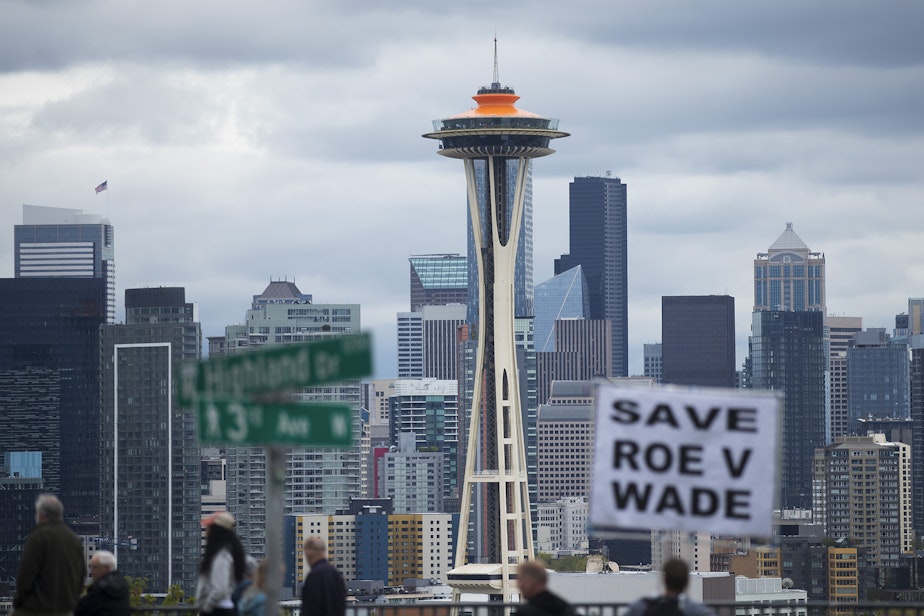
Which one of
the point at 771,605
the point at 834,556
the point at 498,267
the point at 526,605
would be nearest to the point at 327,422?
the point at 526,605

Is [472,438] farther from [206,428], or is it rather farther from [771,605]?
[206,428]

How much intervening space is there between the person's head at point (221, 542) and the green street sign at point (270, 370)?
6.43 m

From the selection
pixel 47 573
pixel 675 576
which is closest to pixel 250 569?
pixel 47 573

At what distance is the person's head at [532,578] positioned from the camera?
17.8 metres

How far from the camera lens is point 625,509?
59.7 feet

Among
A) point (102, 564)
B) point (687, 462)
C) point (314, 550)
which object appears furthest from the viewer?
point (102, 564)

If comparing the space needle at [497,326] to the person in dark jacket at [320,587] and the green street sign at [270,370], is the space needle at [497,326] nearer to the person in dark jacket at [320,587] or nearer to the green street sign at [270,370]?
the person in dark jacket at [320,587]

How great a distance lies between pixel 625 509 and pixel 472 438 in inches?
4322

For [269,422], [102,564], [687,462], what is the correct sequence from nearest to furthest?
[269,422] < [687,462] < [102,564]

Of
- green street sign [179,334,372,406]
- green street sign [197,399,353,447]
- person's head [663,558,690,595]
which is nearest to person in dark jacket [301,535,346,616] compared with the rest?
person's head [663,558,690,595]

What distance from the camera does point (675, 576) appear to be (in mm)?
17469

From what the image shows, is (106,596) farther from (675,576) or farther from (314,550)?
(675,576)

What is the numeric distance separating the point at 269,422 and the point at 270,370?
13.5 inches

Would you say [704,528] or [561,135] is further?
[561,135]
